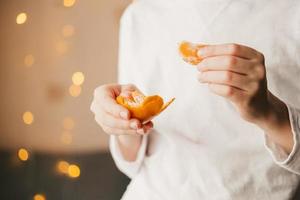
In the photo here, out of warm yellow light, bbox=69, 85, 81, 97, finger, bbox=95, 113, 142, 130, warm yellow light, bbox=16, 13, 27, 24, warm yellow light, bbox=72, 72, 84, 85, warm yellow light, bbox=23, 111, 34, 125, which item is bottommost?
warm yellow light, bbox=23, 111, 34, 125

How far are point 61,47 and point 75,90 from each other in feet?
0.35

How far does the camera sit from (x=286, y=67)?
2.49 feet

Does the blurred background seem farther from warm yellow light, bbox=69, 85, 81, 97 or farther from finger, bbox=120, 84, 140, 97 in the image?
finger, bbox=120, 84, 140, 97

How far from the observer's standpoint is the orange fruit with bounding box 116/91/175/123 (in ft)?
2.10

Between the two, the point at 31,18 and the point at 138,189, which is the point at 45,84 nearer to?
the point at 31,18

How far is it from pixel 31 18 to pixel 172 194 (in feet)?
1.79

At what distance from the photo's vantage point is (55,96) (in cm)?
112

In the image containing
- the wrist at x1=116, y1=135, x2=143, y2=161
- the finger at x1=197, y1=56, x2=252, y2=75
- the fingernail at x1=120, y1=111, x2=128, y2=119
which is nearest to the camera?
the finger at x1=197, y1=56, x2=252, y2=75

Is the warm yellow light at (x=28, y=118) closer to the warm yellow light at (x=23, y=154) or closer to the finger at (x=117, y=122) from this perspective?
the warm yellow light at (x=23, y=154)

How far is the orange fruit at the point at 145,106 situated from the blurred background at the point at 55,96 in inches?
17.5

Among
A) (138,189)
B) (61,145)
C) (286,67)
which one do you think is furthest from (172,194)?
(61,145)

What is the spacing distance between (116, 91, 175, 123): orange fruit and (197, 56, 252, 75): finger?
0.29 ft

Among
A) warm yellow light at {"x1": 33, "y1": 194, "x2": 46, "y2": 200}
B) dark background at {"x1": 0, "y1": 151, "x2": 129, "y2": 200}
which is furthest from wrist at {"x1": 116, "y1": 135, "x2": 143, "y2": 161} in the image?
warm yellow light at {"x1": 33, "y1": 194, "x2": 46, "y2": 200}

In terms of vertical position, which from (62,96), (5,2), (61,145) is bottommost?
(61,145)
